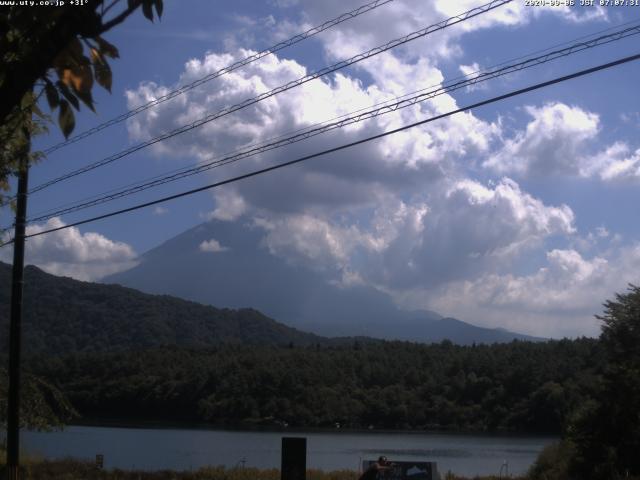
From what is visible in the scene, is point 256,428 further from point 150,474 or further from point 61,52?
point 61,52

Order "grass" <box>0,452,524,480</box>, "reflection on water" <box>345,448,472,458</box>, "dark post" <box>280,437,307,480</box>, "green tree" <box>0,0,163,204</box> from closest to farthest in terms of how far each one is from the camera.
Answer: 1. "green tree" <box>0,0,163,204</box>
2. "dark post" <box>280,437,307,480</box>
3. "grass" <box>0,452,524,480</box>
4. "reflection on water" <box>345,448,472,458</box>

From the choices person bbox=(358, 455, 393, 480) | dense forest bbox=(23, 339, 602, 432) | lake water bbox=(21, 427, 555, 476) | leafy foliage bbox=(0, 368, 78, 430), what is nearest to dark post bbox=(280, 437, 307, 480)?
person bbox=(358, 455, 393, 480)

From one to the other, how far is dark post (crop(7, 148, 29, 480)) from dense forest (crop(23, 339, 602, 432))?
187 ft

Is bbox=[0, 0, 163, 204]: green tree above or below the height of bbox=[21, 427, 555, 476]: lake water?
above

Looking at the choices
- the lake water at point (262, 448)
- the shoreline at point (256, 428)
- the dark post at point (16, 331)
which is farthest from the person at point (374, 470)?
the shoreline at point (256, 428)

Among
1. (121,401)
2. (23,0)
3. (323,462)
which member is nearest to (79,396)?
(121,401)

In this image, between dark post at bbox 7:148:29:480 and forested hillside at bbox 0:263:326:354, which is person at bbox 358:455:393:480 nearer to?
dark post at bbox 7:148:29:480

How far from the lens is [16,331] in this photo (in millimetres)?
21094

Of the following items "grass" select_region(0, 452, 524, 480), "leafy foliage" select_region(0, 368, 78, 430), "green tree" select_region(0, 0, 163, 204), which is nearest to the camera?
"green tree" select_region(0, 0, 163, 204)

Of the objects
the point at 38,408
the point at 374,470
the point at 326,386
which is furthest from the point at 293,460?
the point at 326,386

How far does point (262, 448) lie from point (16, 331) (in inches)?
1454

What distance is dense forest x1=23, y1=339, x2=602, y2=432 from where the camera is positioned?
77375 millimetres

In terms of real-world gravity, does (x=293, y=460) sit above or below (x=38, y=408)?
below

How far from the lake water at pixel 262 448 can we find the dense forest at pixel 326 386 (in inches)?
201
